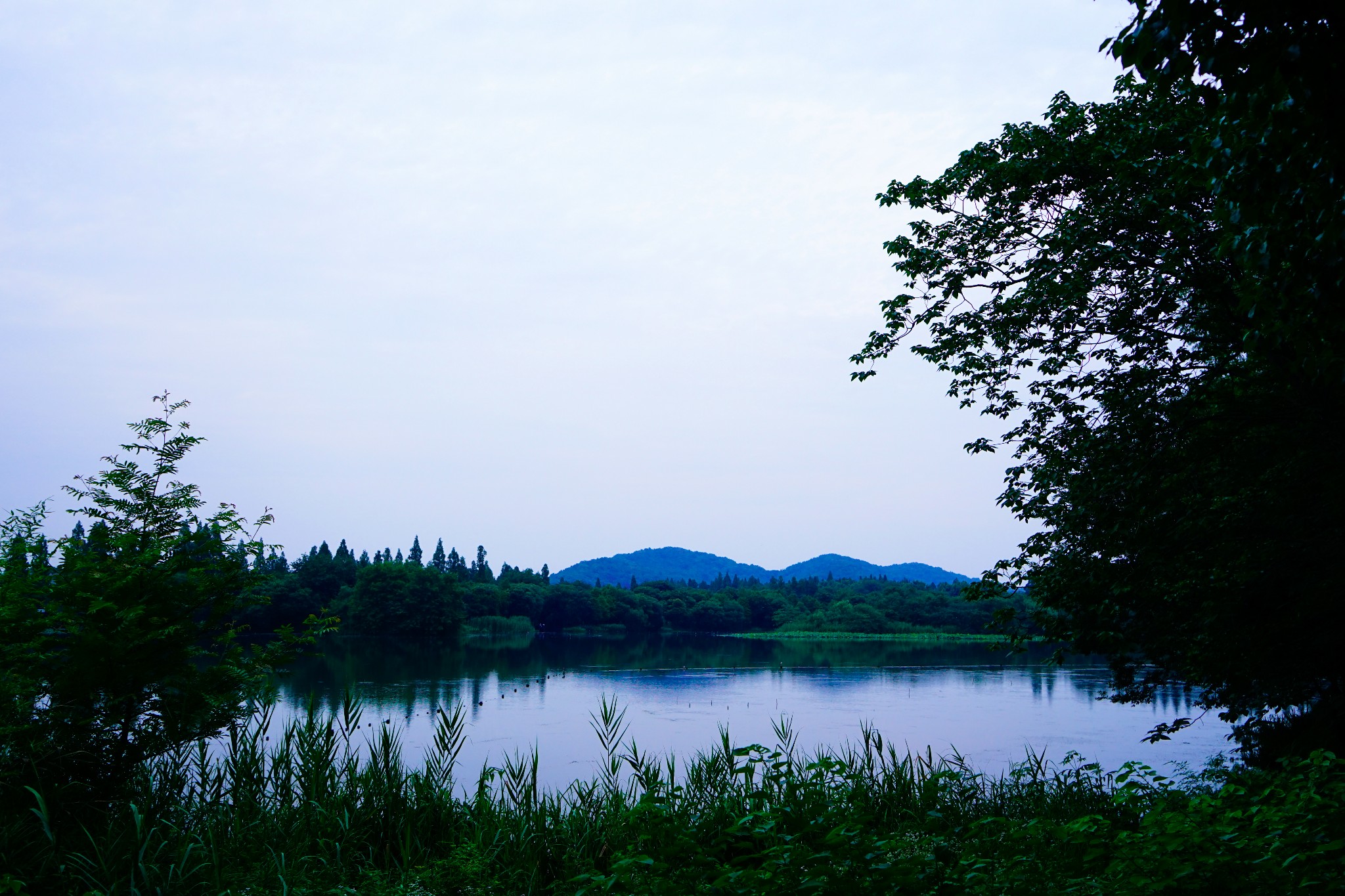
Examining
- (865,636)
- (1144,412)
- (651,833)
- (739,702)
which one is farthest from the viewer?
(865,636)

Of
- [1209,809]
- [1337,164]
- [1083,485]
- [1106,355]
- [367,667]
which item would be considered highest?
[1106,355]

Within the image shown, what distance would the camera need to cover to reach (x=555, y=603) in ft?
385

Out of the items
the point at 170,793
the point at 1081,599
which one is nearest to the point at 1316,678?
the point at 1081,599

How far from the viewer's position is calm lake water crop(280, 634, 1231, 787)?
979 inches

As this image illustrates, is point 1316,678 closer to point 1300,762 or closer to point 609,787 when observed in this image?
point 1300,762

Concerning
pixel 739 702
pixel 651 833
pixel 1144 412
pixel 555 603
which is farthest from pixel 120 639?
pixel 555 603

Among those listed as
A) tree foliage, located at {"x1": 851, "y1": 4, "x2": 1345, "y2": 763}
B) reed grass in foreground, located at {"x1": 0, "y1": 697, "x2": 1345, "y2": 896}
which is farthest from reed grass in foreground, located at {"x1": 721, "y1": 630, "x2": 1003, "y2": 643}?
reed grass in foreground, located at {"x1": 0, "y1": 697, "x2": 1345, "y2": 896}

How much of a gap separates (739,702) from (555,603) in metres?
82.1

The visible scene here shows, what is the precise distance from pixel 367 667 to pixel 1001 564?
41132mm

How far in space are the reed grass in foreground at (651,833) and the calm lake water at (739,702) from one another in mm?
1746

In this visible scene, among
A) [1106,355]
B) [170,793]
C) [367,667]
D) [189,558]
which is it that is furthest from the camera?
[367,667]

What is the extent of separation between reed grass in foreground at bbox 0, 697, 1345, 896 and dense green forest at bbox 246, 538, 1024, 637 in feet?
212

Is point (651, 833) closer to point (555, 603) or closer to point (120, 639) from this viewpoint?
point (120, 639)

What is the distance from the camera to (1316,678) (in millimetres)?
13516
